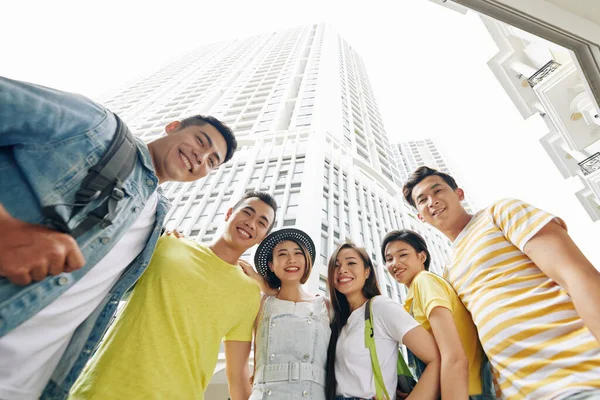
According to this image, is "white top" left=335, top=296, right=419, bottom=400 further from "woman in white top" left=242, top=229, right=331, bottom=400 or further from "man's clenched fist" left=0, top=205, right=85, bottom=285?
"man's clenched fist" left=0, top=205, right=85, bottom=285

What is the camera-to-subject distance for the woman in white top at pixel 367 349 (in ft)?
6.05

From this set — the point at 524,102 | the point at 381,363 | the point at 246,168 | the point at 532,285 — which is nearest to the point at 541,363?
the point at 532,285

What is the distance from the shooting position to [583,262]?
1.42m

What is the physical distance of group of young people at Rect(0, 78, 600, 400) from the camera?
1.25 m

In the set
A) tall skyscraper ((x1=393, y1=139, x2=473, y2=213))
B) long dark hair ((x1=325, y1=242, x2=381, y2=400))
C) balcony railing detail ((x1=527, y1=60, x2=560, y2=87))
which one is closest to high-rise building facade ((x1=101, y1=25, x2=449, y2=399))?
long dark hair ((x1=325, y1=242, x2=381, y2=400))

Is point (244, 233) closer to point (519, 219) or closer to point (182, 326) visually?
point (182, 326)

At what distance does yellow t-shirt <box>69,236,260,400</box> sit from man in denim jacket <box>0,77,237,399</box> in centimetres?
15

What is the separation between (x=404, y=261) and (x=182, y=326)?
213 cm

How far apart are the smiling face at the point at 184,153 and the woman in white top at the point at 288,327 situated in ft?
3.67

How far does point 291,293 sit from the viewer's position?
2643mm

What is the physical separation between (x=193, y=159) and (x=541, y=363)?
2611mm

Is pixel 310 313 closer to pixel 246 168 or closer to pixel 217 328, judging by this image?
pixel 217 328

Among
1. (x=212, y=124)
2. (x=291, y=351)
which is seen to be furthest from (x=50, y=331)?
(x=212, y=124)

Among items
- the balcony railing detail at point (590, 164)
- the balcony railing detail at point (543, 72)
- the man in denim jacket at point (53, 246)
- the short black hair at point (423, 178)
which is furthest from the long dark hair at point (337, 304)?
the balcony railing detail at point (590, 164)
